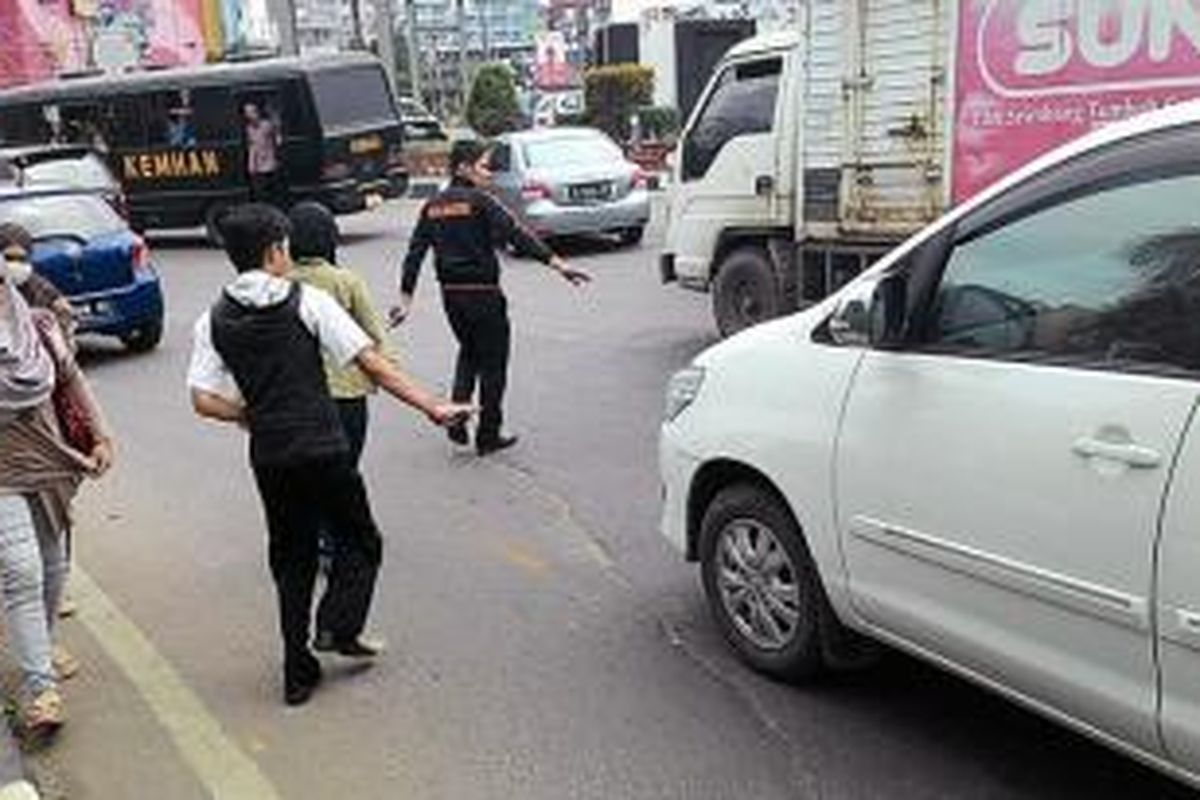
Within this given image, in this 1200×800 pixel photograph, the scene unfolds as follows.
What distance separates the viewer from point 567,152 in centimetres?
1977

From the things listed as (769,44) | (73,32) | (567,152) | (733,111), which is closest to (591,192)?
(567,152)

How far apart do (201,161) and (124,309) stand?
10.7 metres

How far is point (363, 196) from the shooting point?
2333cm

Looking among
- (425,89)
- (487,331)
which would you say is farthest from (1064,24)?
(425,89)

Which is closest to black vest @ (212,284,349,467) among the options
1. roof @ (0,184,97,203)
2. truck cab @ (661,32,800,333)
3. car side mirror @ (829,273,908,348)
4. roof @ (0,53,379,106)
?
car side mirror @ (829,273,908,348)

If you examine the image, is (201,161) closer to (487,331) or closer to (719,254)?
(719,254)

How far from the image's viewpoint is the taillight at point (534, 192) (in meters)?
19.1

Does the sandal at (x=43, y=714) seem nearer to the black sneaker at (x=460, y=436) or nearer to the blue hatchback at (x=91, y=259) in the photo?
the black sneaker at (x=460, y=436)

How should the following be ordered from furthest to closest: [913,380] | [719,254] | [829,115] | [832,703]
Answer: [719,254]
[829,115]
[832,703]
[913,380]

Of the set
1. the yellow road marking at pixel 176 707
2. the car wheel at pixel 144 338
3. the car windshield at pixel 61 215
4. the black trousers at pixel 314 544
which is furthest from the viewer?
the car wheel at pixel 144 338

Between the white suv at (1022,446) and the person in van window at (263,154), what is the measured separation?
18782mm

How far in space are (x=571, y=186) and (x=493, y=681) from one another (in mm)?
13915

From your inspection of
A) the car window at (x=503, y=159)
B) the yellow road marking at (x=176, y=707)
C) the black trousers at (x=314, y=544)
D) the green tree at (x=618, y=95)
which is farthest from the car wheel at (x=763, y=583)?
the green tree at (x=618, y=95)

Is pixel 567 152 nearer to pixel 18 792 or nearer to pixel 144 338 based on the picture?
pixel 144 338
